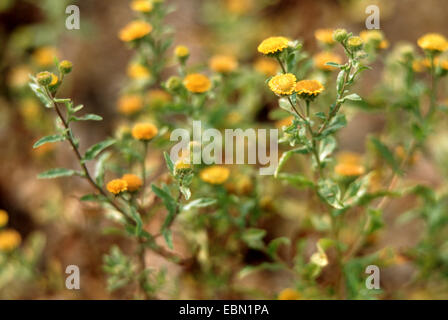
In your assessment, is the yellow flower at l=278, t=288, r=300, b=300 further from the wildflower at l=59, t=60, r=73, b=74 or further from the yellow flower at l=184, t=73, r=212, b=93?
the wildflower at l=59, t=60, r=73, b=74

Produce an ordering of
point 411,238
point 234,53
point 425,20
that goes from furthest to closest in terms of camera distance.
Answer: point 425,20 → point 234,53 → point 411,238

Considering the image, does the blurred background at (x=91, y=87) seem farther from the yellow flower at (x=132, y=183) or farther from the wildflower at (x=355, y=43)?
the wildflower at (x=355, y=43)

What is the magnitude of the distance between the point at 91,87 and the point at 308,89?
2.02m

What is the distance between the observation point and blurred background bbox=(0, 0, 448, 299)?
6.91 ft

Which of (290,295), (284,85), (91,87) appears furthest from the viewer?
(91,87)

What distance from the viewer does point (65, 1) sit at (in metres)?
2.81

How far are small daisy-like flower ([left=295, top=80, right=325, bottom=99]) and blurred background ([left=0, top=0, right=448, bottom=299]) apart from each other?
1.05 meters

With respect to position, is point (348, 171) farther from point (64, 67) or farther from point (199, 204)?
point (64, 67)

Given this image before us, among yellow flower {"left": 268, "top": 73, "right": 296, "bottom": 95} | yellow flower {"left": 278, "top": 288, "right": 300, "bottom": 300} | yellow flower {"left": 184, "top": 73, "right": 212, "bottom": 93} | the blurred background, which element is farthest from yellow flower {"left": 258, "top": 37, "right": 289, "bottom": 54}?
the blurred background

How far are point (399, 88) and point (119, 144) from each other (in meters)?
1.15

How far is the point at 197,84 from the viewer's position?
5.23 ft

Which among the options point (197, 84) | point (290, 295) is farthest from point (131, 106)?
point (290, 295)
